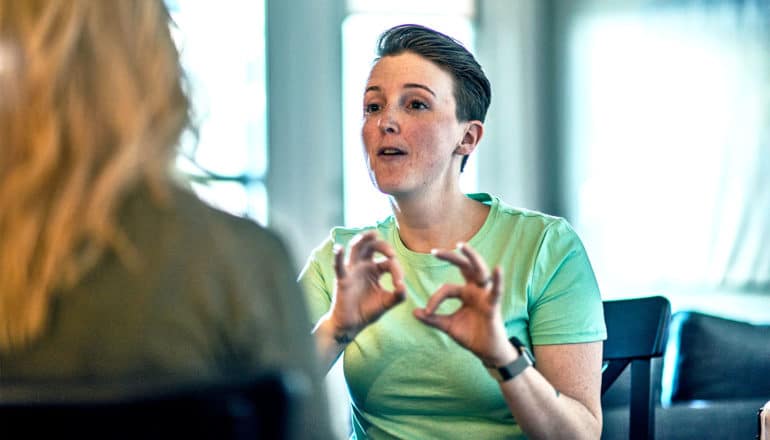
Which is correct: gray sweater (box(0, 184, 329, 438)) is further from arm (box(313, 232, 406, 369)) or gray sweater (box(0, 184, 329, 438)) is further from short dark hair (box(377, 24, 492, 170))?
short dark hair (box(377, 24, 492, 170))

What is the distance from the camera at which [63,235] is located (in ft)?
2.80

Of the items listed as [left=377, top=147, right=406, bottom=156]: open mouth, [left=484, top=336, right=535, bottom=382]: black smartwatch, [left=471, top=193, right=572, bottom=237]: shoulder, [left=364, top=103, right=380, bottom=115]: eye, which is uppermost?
[left=364, top=103, right=380, bottom=115]: eye

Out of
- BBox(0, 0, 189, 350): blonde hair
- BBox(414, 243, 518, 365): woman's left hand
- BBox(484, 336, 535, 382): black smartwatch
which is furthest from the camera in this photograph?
A: BBox(484, 336, 535, 382): black smartwatch

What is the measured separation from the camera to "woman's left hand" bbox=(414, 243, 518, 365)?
1.45 meters

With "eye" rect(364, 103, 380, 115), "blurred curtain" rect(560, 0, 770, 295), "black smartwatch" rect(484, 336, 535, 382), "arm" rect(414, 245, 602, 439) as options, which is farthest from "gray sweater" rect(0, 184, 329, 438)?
"blurred curtain" rect(560, 0, 770, 295)

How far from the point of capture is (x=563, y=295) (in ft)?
5.97

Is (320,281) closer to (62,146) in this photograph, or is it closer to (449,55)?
(449,55)

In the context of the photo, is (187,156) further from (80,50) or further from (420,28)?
(420,28)

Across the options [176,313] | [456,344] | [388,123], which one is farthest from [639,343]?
[176,313]

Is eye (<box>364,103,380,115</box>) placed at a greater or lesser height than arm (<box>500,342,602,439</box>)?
greater

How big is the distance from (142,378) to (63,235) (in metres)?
0.13

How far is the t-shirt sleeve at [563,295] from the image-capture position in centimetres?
178

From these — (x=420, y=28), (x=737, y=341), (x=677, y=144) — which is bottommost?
(x=737, y=341)

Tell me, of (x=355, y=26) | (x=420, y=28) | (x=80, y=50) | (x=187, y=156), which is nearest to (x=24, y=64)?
(x=80, y=50)
